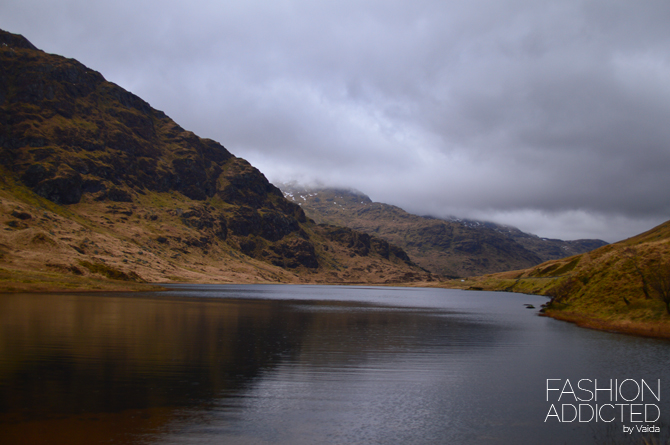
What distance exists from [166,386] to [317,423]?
37.5 ft

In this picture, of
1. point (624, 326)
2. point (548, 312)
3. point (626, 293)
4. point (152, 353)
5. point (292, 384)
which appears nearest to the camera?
point (292, 384)

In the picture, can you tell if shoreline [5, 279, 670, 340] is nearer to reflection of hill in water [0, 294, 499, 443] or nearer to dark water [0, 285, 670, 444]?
dark water [0, 285, 670, 444]

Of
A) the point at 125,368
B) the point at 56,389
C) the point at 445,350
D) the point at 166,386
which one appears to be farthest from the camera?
the point at 445,350

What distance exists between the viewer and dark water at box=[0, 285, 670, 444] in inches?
796

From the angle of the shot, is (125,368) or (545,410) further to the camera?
(125,368)

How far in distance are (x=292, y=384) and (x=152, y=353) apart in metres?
15.5

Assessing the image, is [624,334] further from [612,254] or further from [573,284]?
[573,284]

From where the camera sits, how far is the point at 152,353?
3656 cm

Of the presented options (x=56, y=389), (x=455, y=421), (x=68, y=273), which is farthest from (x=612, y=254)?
(x=68, y=273)

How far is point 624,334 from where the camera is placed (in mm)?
57062

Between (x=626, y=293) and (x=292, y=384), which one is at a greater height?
(x=626, y=293)

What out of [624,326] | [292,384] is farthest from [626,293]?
[292,384]

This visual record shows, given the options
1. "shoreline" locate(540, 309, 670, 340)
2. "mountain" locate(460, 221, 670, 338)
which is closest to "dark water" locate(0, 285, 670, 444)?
"shoreline" locate(540, 309, 670, 340)

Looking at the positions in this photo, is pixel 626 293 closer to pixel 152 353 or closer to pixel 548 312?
pixel 548 312
